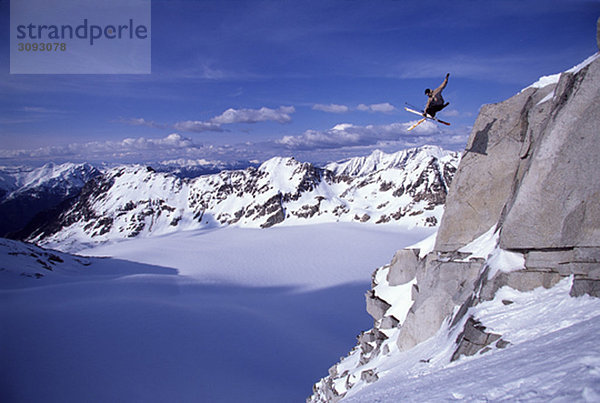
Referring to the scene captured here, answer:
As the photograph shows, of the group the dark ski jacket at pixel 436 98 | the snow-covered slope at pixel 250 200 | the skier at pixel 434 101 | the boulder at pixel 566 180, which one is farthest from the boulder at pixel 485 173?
the snow-covered slope at pixel 250 200

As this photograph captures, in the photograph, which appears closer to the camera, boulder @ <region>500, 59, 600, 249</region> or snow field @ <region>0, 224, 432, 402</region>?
boulder @ <region>500, 59, 600, 249</region>

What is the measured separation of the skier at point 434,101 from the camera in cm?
1267

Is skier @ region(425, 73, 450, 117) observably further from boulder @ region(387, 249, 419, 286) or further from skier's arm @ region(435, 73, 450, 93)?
boulder @ region(387, 249, 419, 286)

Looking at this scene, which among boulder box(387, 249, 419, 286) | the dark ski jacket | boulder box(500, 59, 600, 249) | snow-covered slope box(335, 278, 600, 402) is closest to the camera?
snow-covered slope box(335, 278, 600, 402)

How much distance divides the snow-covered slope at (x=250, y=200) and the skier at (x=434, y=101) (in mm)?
106038

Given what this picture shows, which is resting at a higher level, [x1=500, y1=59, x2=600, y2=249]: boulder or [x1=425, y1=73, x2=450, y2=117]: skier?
[x1=425, y1=73, x2=450, y2=117]: skier

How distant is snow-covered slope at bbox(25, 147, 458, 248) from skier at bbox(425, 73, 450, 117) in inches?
4175

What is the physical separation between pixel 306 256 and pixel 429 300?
191 feet

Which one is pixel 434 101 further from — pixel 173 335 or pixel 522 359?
pixel 173 335

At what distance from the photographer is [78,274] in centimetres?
4928

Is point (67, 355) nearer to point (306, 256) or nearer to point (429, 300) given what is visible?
point (429, 300)

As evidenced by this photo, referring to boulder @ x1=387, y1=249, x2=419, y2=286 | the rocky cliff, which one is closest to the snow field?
the rocky cliff

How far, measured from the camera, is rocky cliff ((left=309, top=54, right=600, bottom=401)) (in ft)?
26.6

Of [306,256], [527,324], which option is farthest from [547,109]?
[306,256]
